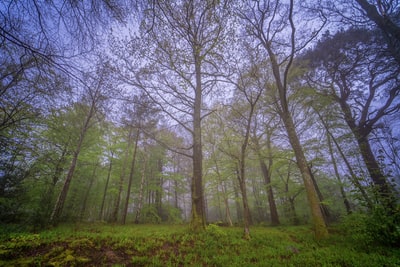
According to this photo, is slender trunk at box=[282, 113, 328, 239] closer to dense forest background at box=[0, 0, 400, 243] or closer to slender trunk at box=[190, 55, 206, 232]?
dense forest background at box=[0, 0, 400, 243]

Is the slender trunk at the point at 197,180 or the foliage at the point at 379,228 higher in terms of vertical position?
the slender trunk at the point at 197,180

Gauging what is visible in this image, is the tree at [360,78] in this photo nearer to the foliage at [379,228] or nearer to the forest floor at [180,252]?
the foliage at [379,228]

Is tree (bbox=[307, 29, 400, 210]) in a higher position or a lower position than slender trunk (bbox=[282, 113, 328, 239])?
higher

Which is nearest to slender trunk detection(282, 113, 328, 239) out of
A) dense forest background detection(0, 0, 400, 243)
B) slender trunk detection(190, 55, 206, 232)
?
dense forest background detection(0, 0, 400, 243)

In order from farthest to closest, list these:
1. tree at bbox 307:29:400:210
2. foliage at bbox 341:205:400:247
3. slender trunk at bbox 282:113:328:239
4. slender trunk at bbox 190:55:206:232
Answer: tree at bbox 307:29:400:210 → slender trunk at bbox 190:55:206:232 → slender trunk at bbox 282:113:328:239 → foliage at bbox 341:205:400:247

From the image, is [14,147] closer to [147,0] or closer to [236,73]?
[147,0]

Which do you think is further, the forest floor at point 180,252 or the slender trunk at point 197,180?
the slender trunk at point 197,180

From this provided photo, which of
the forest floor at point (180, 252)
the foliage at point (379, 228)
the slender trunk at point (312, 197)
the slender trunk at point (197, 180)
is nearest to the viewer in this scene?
the forest floor at point (180, 252)

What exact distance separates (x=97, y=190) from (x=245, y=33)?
19.9 m

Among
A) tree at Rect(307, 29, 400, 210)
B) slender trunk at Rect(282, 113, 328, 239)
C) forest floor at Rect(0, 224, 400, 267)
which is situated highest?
tree at Rect(307, 29, 400, 210)

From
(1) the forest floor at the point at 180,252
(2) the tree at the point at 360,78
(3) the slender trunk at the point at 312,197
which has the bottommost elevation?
(1) the forest floor at the point at 180,252

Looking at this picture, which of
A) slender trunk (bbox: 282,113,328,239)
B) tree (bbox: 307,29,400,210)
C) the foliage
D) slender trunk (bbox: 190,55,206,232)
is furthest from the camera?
tree (bbox: 307,29,400,210)

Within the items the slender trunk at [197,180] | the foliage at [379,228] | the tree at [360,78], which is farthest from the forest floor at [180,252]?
the tree at [360,78]

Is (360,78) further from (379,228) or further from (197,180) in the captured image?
(197,180)
